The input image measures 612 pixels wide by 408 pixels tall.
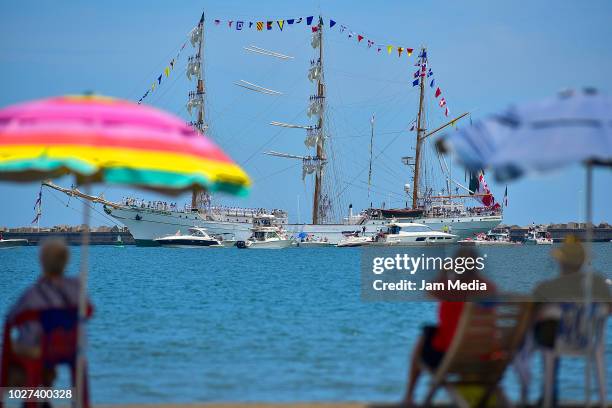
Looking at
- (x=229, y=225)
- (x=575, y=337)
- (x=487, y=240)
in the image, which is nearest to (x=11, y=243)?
(x=229, y=225)

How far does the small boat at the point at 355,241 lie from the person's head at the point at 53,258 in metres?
98.4

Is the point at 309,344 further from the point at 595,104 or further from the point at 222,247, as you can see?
the point at 222,247

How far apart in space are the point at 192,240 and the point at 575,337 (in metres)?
95.5

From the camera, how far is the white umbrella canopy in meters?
6.25

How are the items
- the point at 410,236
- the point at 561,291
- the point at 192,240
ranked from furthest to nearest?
1. the point at 410,236
2. the point at 192,240
3. the point at 561,291

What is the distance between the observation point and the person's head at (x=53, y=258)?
6.81 metres

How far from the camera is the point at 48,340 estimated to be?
268 inches

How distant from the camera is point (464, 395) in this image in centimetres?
729

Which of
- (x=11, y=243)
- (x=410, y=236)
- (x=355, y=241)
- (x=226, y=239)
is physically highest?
(x=410, y=236)

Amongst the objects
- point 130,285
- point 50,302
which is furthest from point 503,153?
point 130,285

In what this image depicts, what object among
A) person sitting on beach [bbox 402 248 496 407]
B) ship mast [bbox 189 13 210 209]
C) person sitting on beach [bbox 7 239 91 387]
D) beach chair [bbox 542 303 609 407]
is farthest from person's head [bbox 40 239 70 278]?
ship mast [bbox 189 13 210 209]

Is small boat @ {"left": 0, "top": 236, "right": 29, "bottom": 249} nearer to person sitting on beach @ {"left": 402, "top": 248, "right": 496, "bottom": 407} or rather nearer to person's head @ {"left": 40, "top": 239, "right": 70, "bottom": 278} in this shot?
person's head @ {"left": 40, "top": 239, "right": 70, "bottom": 278}

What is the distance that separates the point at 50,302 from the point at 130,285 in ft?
105

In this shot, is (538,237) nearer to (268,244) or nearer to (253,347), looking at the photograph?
(268,244)
